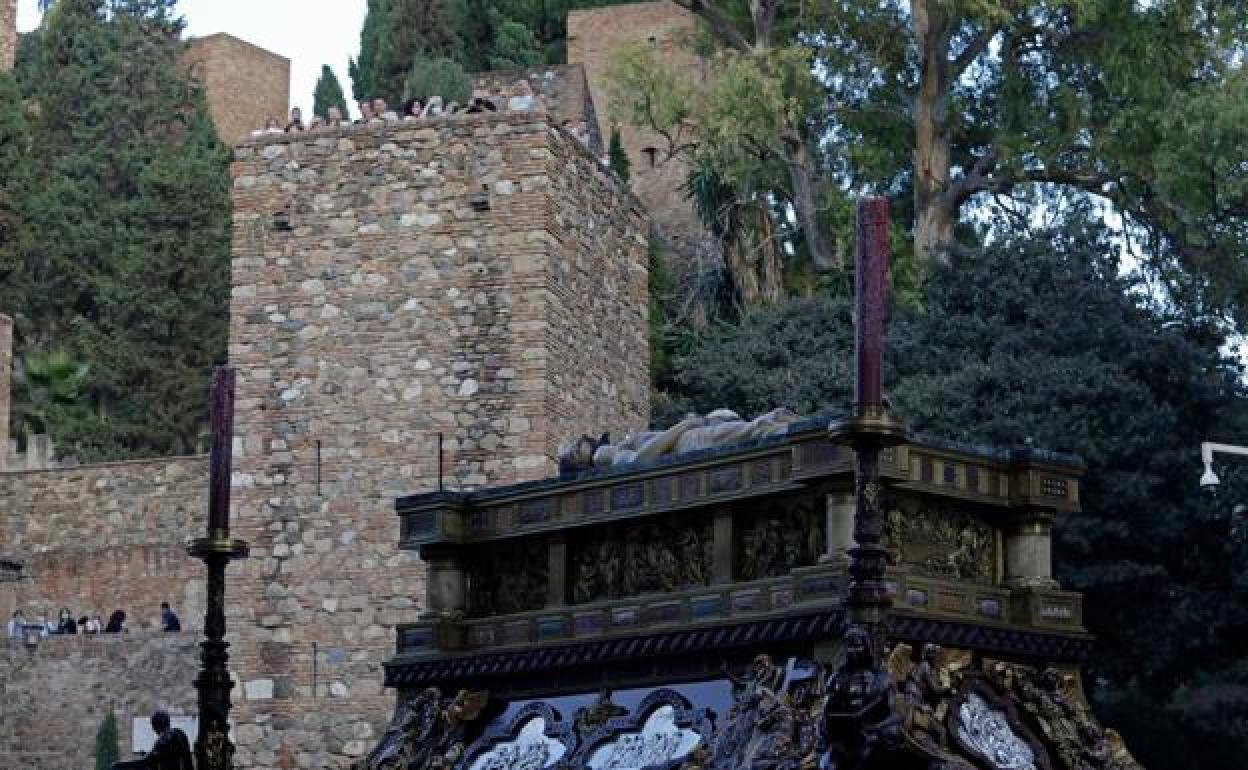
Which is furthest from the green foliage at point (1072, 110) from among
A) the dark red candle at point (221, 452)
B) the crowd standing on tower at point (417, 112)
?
the dark red candle at point (221, 452)

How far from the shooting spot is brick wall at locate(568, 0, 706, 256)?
3847 cm

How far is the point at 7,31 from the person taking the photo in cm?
4528

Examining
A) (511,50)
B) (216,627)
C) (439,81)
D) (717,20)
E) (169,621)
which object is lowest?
(216,627)

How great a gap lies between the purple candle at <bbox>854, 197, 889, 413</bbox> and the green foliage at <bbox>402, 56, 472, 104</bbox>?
94.8 ft

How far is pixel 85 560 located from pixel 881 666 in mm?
23369

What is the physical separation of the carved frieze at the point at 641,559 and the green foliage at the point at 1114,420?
367 inches

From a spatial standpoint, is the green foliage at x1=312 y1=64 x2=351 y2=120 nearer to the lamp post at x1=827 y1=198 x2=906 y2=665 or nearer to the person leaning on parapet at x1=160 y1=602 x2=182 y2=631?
the person leaning on parapet at x1=160 y1=602 x2=182 y2=631

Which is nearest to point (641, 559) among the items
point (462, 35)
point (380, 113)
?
point (380, 113)

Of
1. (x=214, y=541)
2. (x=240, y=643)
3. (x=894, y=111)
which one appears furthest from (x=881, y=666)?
(x=894, y=111)

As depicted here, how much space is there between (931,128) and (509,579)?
17.0 m

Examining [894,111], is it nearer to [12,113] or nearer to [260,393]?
[260,393]

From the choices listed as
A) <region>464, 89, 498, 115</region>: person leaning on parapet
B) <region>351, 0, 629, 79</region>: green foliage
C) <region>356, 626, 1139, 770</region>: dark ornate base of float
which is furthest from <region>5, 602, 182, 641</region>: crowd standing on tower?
<region>356, 626, 1139, 770</region>: dark ornate base of float

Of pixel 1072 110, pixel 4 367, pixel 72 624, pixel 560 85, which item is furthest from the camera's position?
pixel 560 85

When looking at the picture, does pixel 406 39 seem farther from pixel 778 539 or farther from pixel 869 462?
pixel 869 462
